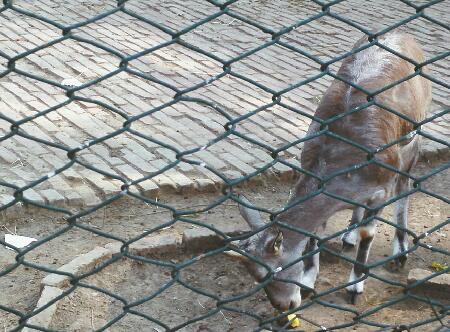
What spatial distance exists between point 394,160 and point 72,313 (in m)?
2.29

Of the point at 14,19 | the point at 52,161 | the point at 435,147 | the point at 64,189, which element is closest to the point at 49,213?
the point at 64,189

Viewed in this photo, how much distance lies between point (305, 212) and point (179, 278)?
0.89 m

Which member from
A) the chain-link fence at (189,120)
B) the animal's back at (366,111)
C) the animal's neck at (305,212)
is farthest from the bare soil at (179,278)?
the animal's back at (366,111)

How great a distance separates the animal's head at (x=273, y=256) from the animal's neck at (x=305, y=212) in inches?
2.2

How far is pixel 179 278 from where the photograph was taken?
16.6 feet

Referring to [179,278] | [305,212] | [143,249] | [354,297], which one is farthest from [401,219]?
[179,278]

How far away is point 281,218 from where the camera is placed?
5359 millimetres

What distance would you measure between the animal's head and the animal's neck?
0.19 ft

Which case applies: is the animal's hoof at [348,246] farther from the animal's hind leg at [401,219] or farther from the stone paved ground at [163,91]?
the stone paved ground at [163,91]

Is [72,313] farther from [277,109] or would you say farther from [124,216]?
[277,109]

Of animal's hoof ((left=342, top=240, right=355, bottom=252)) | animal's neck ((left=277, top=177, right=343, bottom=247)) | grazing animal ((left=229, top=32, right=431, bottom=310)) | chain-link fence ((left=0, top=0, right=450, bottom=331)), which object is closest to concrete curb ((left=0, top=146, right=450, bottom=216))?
chain-link fence ((left=0, top=0, right=450, bottom=331))

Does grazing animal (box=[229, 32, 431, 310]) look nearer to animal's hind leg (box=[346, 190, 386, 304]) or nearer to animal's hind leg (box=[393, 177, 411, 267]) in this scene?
animal's hind leg (box=[346, 190, 386, 304])

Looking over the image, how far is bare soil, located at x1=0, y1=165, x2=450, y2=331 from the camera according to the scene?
17.8 ft

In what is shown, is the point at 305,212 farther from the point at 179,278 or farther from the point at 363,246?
the point at 179,278
